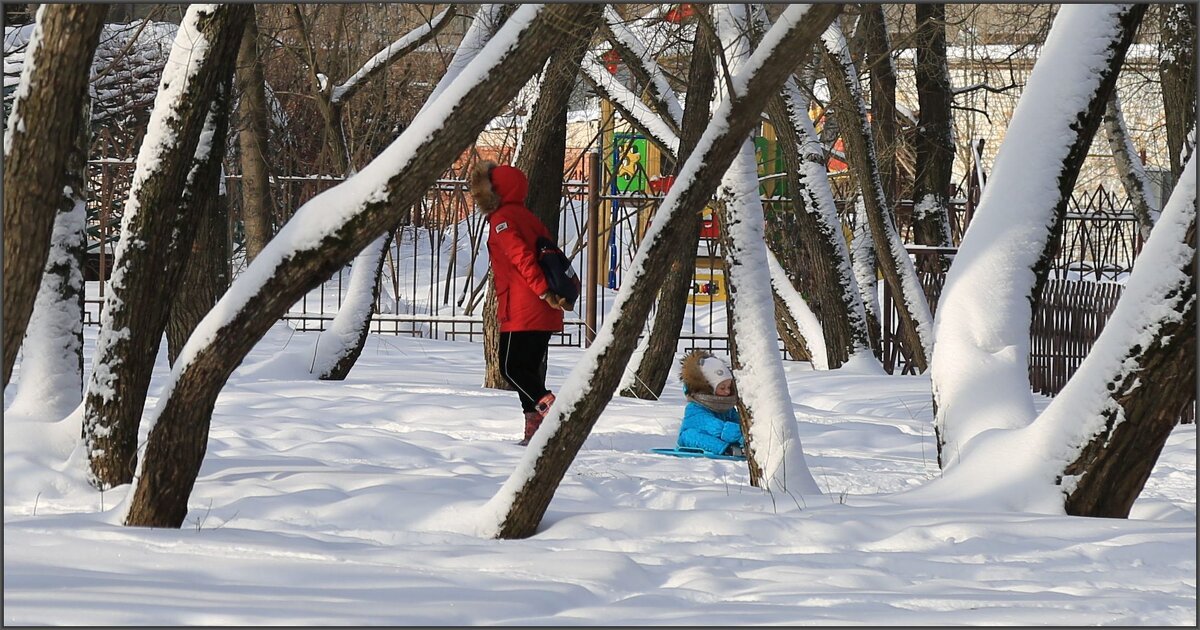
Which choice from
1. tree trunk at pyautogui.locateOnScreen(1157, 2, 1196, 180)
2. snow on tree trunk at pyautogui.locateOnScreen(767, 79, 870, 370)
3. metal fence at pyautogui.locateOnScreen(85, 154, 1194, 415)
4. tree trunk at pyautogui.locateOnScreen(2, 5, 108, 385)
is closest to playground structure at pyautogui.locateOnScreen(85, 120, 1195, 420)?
metal fence at pyautogui.locateOnScreen(85, 154, 1194, 415)

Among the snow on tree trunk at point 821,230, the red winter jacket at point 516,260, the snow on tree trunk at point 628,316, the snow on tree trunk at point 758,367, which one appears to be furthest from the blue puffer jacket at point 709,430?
the snow on tree trunk at point 821,230

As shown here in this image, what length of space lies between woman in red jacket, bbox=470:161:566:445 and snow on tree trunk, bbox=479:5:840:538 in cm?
223

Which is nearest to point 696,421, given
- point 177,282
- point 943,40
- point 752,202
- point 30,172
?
point 752,202

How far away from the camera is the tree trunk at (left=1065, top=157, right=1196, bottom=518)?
3922 millimetres

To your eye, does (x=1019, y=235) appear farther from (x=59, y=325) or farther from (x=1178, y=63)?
(x=1178, y=63)

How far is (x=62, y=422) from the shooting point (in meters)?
4.89

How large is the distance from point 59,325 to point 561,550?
2533 millimetres

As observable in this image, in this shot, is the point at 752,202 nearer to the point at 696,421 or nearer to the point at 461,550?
the point at 696,421

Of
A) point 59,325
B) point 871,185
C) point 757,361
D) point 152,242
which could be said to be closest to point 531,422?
point 757,361

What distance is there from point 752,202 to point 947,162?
7.02 m

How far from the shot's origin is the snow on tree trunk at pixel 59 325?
5.02 m

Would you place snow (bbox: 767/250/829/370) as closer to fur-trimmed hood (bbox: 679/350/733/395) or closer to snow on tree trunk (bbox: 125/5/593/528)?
fur-trimmed hood (bbox: 679/350/733/395)

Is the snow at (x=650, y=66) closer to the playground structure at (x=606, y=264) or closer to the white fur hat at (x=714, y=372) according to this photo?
the playground structure at (x=606, y=264)

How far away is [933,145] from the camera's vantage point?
37.1ft
